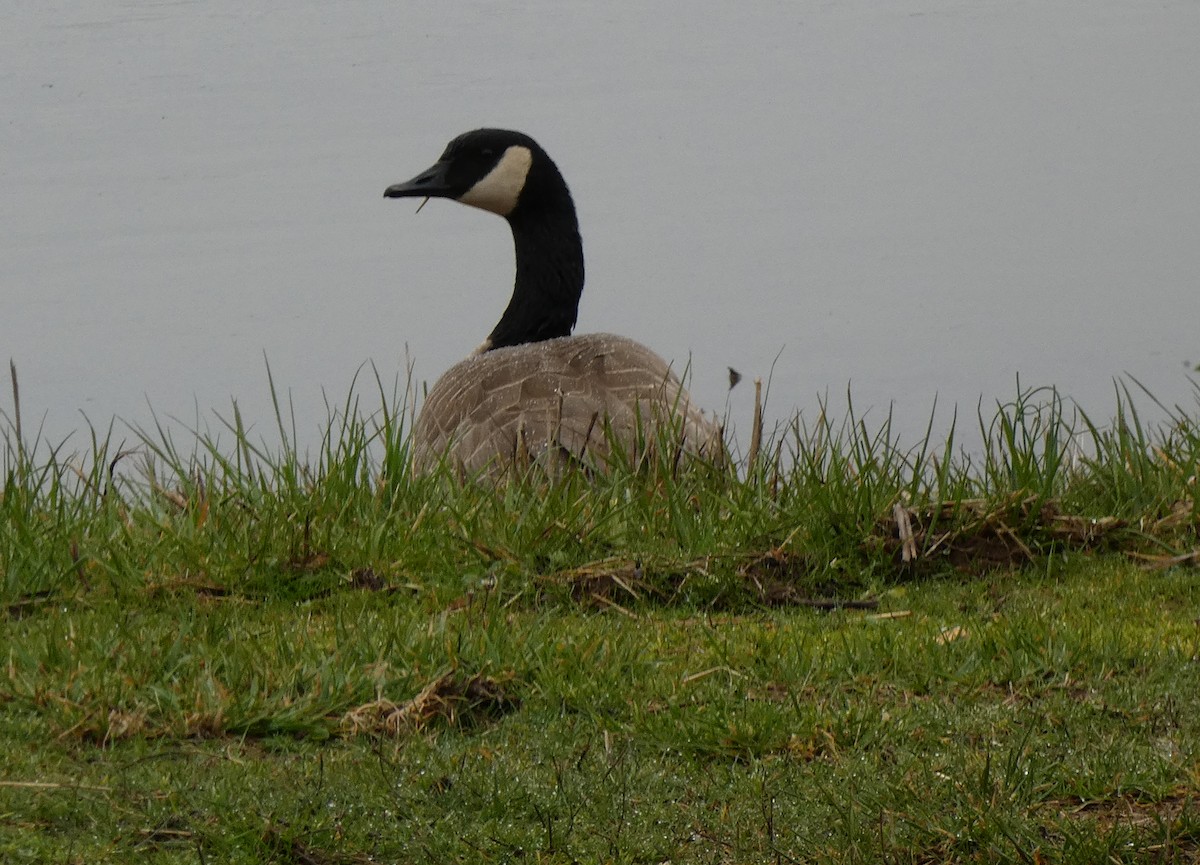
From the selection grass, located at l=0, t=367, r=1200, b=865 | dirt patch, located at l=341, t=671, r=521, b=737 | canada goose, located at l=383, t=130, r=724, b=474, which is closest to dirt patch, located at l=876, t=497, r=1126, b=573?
grass, located at l=0, t=367, r=1200, b=865

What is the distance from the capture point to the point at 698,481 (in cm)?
494

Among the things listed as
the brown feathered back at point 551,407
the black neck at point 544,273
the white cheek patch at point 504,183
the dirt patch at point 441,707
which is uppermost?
the white cheek patch at point 504,183

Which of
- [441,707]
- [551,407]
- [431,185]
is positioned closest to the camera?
[441,707]

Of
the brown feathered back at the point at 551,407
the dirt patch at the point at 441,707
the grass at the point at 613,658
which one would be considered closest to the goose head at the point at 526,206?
the brown feathered back at the point at 551,407

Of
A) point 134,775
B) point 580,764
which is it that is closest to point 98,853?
point 134,775

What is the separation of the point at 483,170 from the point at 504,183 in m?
0.13

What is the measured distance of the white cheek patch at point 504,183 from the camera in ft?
26.5

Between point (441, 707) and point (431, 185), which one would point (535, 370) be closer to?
point (431, 185)

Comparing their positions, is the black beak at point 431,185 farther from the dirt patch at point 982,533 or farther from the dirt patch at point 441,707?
the dirt patch at point 441,707

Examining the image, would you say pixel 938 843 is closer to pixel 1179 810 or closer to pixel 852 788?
pixel 852 788

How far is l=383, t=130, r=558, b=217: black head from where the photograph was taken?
26.4 feet

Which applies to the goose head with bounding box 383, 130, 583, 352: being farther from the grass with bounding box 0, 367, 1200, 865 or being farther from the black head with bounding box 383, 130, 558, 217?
the grass with bounding box 0, 367, 1200, 865

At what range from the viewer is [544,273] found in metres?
8.15

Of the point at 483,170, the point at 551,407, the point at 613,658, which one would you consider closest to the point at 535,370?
the point at 551,407
